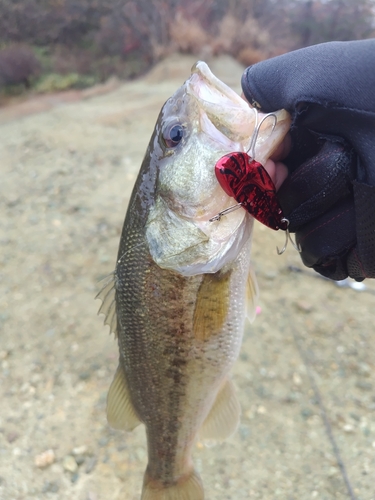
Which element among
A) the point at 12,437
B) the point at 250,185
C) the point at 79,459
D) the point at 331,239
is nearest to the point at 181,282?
the point at 250,185

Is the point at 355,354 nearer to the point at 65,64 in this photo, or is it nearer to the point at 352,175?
the point at 352,175

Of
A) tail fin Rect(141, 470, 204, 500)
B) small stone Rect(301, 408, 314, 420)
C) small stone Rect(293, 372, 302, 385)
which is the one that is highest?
tail fin Rect(141, 470, 204, 500)

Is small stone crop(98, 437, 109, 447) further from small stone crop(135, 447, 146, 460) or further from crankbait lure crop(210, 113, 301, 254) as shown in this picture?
crankbait lure crop(210, 113, 301, 254)

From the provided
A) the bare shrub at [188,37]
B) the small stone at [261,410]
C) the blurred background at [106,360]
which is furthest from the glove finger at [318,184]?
the bare shrub at [188,37]

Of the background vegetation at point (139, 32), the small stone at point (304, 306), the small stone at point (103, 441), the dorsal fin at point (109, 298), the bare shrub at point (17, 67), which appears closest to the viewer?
the dorsal fin at point (109, 298)

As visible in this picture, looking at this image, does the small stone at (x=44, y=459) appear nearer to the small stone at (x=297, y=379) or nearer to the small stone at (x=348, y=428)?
the small stone at (x=297, y=379)

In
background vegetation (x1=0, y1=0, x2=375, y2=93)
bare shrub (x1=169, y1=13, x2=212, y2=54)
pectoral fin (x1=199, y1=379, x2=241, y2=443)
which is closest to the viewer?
pectoral fin (x1=199, y1=379, x2=241, y2=443)

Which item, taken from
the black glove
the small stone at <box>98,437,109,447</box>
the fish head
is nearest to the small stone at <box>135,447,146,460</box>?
the small stone at <box>98,437,109,447</box>

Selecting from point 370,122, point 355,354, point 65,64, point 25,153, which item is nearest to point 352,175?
point 370,122
